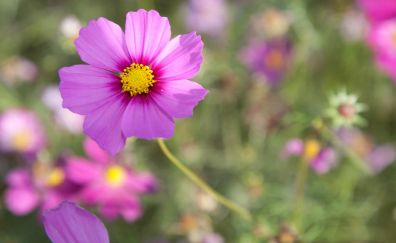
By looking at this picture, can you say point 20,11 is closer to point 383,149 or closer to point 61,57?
point 61,57

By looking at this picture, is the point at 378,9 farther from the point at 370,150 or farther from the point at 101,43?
the point at 101,43

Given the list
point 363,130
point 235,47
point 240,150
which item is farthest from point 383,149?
point 235,47

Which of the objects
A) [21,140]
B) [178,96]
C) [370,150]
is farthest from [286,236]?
[21,140]

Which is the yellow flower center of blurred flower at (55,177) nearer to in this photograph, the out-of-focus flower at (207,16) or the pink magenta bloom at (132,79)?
the pink magenta bloom at (132,79)

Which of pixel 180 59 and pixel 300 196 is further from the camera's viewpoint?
pixel 300 196

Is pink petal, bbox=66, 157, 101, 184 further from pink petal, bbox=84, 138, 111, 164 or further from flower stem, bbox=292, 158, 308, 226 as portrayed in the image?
flower stem, bbox=292, 158, 308, 226

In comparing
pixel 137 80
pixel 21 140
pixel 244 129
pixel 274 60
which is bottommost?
pixel 137 80

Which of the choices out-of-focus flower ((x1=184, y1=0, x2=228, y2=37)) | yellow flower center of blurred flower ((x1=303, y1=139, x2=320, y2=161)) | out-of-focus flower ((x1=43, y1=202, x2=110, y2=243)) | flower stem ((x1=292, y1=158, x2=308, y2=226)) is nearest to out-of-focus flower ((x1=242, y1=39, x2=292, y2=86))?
out-of-focus flower ((x1=184, y1=0, x2=228, y2=37))

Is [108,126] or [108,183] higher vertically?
[108,183]

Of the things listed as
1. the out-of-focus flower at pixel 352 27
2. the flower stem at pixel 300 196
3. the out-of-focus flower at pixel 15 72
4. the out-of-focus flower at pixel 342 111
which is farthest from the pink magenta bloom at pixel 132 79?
the out-of-focus flower at pixel 352 27
